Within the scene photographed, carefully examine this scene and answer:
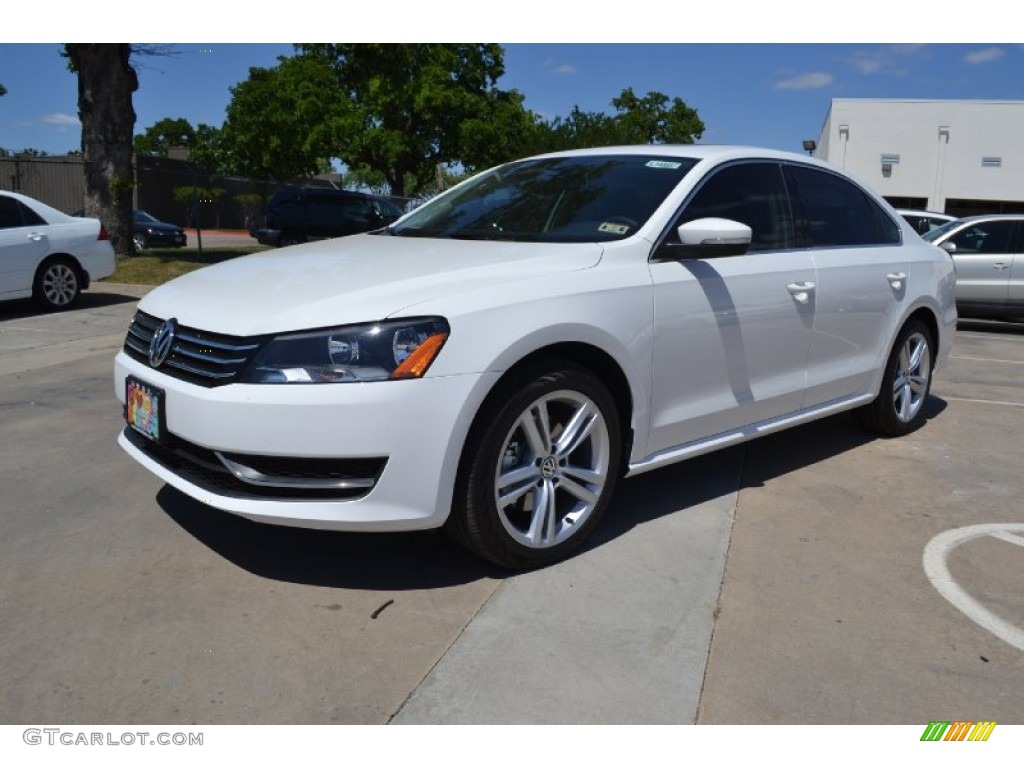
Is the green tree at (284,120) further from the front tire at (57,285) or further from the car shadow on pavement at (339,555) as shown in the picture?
the car shadow on pavement at (339,555)

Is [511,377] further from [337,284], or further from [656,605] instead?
[656,605]

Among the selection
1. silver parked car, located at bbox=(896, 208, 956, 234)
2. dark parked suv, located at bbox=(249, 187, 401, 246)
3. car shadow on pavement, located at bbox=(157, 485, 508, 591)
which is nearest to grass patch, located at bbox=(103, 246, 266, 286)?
dark parked suv, located at bbox=(249, 187, 401, 246)

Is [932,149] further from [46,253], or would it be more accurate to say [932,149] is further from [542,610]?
[542,610]

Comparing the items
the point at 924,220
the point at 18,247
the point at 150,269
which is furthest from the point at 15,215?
the point at 924,220

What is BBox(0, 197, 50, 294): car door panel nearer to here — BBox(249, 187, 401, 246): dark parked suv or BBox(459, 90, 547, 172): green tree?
BBox(249, 187, 401, 246): dark parked suv

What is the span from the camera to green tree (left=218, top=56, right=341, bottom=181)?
1524 inches

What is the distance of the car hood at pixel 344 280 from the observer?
3.09m

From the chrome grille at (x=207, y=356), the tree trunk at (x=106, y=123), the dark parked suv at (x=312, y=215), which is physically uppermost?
the tree trunk at (x=106, y=123)

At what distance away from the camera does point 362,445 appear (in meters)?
2.97

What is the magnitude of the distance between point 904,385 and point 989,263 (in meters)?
7.31

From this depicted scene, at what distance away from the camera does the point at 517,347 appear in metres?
3.20

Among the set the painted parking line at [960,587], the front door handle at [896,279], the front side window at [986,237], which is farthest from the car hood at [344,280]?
the front side window at [986,237]

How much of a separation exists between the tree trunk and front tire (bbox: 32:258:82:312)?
4645 millimetres
